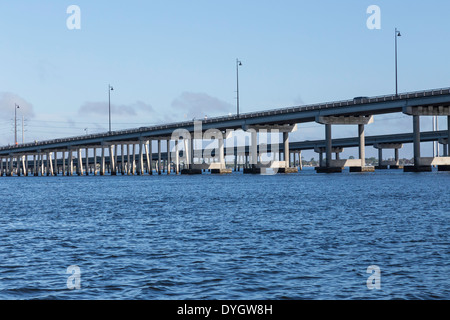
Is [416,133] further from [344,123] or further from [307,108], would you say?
[307,108]

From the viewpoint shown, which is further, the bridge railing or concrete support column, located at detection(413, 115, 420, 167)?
concrete support column, located at detection(413, 115, 420, 167)

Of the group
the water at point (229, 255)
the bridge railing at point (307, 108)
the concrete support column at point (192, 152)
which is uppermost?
the bridge railing at point (307, 108)

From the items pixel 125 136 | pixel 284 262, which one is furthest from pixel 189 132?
pixel 284 262

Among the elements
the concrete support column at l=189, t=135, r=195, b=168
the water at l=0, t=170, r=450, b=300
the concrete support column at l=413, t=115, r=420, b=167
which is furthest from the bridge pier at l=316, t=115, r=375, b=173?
the water at l=0, t=170, r=450, b=300

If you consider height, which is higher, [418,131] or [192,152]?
[418,131]

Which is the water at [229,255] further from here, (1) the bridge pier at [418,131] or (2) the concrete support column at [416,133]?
(2) the concrete support column at [416,133]

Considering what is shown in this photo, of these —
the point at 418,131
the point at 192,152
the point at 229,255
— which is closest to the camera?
the point at 229,255

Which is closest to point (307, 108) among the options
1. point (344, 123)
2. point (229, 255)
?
point (344, 123)

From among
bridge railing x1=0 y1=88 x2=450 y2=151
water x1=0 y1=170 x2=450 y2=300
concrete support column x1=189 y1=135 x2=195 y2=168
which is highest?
bridge railing x1=0 y1=88 x2=450 y2=151

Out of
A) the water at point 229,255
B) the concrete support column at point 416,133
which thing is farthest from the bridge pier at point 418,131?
the water at point 229,255

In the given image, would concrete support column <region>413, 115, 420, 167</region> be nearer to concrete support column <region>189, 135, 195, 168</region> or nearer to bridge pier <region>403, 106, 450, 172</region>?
bridge pier <region>403, 106, 450, 172</region>

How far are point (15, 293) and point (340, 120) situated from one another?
12163 centimetres

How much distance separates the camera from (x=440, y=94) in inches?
4313

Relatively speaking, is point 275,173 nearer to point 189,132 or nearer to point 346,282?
point 189,132
